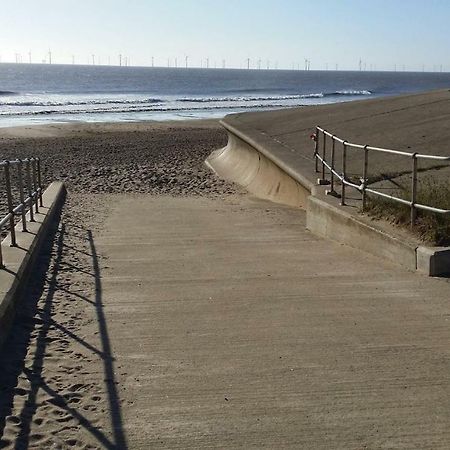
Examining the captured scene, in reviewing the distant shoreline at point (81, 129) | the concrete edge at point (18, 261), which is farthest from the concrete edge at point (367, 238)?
the distant shoreline at point (81, 129)

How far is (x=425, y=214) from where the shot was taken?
6.60 metres

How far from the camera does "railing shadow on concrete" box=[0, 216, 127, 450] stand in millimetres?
3344

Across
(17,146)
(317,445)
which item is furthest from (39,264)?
(17,146)

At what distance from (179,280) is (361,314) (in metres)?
1.86

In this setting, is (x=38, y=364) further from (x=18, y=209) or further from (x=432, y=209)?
(x=432, y=209)

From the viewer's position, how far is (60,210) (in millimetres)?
11242

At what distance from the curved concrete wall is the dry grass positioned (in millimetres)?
3233

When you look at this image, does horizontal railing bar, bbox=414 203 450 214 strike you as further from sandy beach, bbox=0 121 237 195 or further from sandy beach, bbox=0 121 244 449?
sandy beach, bbox=0 121 237 195

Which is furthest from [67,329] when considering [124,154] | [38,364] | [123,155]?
[124,154]

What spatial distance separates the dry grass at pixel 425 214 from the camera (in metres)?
6.18

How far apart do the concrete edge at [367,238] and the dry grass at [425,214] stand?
173 mm

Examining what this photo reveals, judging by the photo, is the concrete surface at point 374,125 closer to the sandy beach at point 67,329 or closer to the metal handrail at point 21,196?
the sandy beach at point 67,329

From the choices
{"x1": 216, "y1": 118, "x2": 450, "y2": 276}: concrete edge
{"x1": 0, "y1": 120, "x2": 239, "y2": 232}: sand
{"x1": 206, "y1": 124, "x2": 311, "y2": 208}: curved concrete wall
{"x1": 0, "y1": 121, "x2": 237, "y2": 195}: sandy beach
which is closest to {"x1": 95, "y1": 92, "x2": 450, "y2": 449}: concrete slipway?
{"x1": 216, "y1": 118, "x2": 450, "y2": 276}: concrete edge

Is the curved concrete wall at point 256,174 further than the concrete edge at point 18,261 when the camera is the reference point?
Yes
